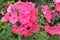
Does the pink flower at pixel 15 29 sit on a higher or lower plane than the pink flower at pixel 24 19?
lower

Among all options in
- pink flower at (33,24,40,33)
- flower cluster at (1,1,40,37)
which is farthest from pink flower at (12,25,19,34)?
pink flower at (33,24,40,33)

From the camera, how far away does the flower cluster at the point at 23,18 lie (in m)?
2.02

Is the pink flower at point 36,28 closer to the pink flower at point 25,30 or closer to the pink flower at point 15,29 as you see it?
the pink flower at point 25,30

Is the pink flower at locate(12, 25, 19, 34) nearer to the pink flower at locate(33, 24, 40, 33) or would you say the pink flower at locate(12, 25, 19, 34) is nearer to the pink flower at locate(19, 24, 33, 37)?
the pink flower at locate(19, 24, 33, 37)

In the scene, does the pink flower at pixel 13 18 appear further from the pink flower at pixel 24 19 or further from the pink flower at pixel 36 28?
the pink flower at pixel 36 28

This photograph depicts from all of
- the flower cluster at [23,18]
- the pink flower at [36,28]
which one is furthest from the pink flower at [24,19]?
the pink flower at [36,28]

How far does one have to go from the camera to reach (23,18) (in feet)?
6.66

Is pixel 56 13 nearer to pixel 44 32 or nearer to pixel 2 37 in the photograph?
pixel 44 32

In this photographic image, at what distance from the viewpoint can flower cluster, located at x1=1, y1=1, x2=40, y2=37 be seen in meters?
2.02

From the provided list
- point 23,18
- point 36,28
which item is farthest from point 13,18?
point 36,28

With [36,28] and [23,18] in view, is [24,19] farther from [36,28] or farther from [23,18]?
[36,28]

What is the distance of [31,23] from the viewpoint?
80.0 inches

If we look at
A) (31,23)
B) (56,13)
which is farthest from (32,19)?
(56,13)

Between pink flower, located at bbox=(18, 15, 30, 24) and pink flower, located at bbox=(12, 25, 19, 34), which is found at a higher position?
pink flower, located at bbox=(18, 15, 30, 24)
